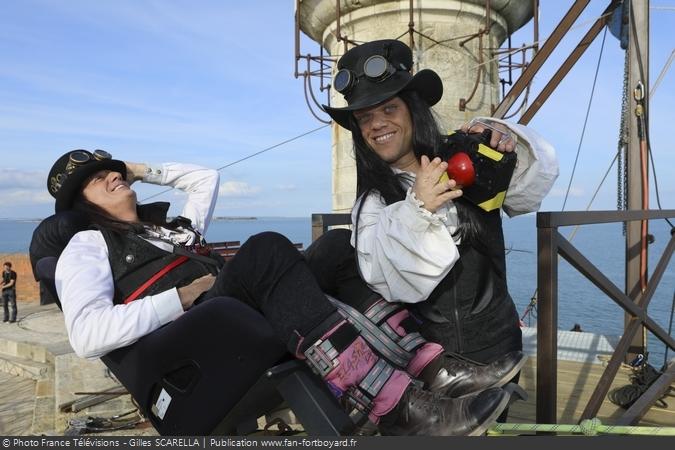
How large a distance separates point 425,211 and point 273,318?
0.62 metres

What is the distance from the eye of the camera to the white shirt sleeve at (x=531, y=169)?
1956 mm

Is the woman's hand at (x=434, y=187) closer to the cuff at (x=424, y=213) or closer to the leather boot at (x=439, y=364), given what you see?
the cuff at (x=424, y=213)

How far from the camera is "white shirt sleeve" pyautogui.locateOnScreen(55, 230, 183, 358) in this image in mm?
1721

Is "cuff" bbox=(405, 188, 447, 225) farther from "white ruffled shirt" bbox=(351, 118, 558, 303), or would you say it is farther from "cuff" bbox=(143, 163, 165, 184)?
"cuff" bbox=(143, 163, 165, 184)

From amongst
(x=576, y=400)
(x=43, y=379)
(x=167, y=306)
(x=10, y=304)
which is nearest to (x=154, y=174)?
(x=167, y=306)

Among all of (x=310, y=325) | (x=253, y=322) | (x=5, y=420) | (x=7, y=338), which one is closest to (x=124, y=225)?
(x=253, y=322)

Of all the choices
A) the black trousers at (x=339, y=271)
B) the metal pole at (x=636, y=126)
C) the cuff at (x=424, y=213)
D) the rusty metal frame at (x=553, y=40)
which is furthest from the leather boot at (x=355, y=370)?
the rusty metal frame at (x=553, y=40)

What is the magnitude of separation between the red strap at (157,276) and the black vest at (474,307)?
1.04 meters

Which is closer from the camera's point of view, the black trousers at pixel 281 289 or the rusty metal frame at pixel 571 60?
the black trousers at pixel 281 289

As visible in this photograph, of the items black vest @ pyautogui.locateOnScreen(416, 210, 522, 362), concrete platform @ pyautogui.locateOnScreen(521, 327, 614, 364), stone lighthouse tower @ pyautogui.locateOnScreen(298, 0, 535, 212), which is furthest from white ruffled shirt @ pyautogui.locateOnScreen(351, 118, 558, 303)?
stone lighthouse tower @ pyautogui.locateOnScreen(298, 0, 535, 212)

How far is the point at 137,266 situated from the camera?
207 cm

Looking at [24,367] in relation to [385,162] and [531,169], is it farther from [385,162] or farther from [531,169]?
[531,169]

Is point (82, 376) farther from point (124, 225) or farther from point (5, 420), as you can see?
point (124, 225)

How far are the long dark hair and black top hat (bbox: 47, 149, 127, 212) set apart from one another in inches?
46.9
